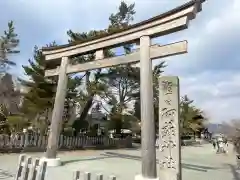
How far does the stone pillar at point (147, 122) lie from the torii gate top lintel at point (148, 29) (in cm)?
78

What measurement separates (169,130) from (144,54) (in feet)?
11.2

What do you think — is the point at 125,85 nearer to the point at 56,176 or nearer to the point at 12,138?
the point at 12,138

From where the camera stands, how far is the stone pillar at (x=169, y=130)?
234 inches

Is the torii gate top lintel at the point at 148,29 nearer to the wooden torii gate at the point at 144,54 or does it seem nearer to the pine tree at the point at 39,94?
the wooden torii gate at the point at 144,54

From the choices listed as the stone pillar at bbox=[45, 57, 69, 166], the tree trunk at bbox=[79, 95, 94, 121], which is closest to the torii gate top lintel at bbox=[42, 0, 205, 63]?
the stone pillar at bbox=[45, 57, 69, 166]

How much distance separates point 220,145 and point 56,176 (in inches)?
778

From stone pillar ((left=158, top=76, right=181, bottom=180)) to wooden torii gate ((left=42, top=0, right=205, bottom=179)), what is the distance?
174 cm

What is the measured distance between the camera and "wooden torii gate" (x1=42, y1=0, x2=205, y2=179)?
318 inches

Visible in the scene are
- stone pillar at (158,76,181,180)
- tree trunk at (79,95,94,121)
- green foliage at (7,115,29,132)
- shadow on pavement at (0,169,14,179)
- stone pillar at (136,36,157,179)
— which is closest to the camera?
stone pillar at (158,76,181,180)

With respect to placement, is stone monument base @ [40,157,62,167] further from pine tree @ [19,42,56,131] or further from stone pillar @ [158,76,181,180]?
pine tree @ [19,42,56,131]

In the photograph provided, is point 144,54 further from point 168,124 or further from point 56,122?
point 56,122

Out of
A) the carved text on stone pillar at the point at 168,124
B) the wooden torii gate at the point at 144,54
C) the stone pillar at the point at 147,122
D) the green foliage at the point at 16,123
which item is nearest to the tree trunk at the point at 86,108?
the green foliage at the point at 16,123

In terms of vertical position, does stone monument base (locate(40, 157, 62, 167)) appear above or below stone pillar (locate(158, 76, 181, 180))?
below

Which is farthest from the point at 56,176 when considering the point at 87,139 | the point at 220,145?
the point at 220,145
